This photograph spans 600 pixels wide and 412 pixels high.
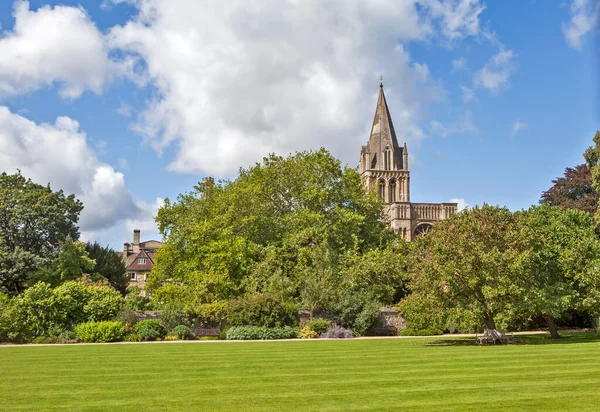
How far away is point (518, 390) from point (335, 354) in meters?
9.25

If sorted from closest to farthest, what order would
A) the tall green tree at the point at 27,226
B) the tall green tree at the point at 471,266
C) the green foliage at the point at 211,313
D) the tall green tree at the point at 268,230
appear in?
the tall green tree at the point at 471,266
the green foliage at the point at 211,313
the tall green tree at the point at 268,230
the tall green tree at the point at 27,226

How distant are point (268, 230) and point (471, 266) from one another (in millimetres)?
22343

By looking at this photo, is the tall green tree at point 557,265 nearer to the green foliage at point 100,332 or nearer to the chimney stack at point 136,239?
the green foliage at point 100,332

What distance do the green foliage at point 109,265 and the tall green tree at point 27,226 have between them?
9.33 metres

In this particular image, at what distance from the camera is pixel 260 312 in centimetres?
3544

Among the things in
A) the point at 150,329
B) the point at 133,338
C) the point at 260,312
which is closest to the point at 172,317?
the point at 150,329

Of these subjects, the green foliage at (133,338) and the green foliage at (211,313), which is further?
the green foliage at (211,313)

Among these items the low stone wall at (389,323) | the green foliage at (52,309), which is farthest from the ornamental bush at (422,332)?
the green foliage at (52,309)

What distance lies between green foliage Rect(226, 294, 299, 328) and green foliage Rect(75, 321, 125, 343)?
6.62 meters

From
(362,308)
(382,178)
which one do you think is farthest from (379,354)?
(382,178)

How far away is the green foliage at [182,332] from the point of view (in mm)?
34656

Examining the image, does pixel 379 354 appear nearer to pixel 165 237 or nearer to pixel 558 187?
pixel 165 237

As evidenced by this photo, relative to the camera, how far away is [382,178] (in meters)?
108

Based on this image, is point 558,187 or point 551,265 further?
point 558,187
